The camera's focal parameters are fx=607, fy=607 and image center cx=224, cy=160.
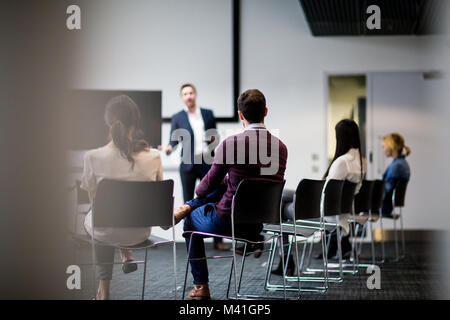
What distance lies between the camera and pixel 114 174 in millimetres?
2691

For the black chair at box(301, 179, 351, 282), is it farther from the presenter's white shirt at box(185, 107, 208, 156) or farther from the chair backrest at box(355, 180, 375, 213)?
the presenter's white shirt at box(185, 107, 208, 156)

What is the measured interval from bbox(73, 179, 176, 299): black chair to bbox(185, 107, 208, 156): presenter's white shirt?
112 inches

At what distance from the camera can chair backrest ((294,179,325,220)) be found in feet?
11.5

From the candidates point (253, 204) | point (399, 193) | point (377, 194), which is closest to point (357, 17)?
point (399, 193)

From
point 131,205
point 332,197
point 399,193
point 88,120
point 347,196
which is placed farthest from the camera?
point 399,193

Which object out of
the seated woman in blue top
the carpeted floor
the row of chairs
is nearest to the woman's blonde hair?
the seated woman in blue top

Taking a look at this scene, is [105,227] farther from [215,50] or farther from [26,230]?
[215,50]

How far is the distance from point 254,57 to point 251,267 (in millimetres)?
3027

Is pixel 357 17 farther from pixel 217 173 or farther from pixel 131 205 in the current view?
pixel 131 205

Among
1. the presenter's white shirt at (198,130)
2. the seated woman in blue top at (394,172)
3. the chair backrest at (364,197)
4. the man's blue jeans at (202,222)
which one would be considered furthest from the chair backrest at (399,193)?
the man's blue jeans at (202,222)

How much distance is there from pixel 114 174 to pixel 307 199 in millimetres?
1356
